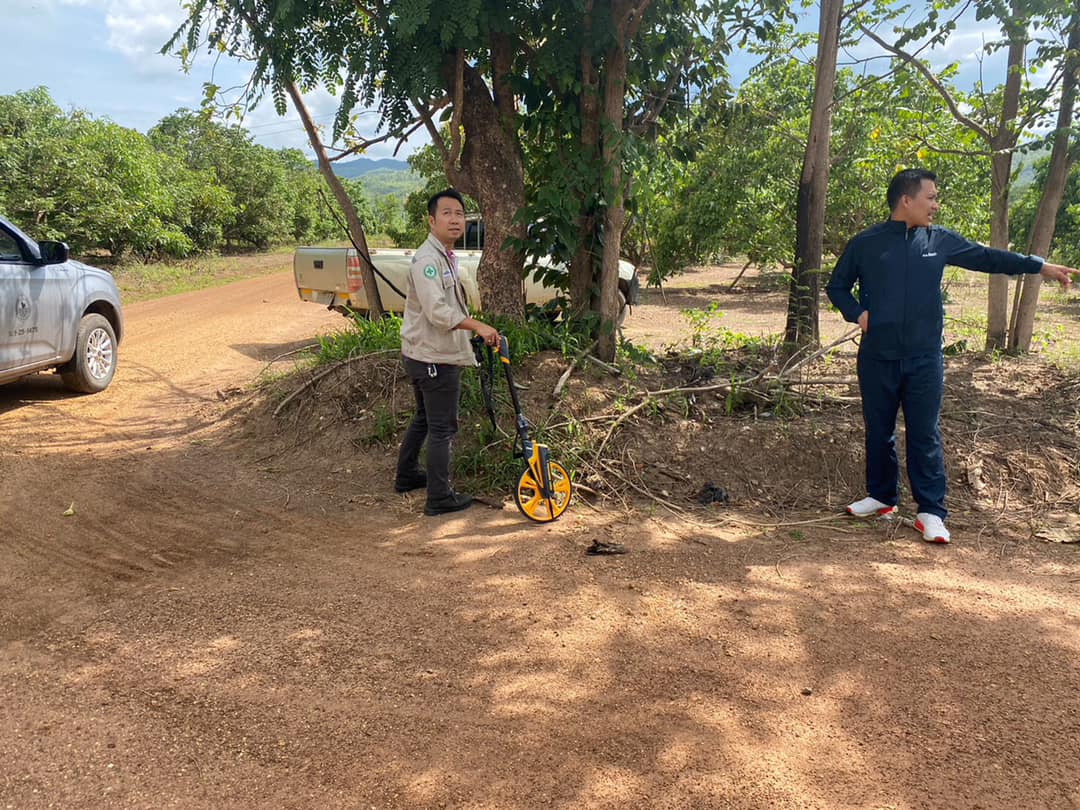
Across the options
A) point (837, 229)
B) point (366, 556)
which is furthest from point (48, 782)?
point (837, 229)

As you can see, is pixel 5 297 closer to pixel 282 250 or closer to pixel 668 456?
pixel 668 456

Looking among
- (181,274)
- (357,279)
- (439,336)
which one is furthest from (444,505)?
(181,274)

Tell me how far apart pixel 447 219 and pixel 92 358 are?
4.91 metres

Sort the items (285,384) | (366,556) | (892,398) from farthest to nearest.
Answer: (285,384)
(892,398)
(366,556)

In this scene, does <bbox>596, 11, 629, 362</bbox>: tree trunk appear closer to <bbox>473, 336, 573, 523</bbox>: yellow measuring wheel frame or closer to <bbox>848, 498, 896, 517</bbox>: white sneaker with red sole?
<bbox>473, 336, 573, 523</bbox>: yellow measuring wheel frame

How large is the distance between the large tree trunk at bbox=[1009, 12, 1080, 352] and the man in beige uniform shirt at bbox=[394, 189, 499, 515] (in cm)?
544

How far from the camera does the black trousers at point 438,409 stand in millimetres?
4578

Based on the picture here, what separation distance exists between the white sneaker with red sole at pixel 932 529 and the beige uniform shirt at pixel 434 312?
2.82m

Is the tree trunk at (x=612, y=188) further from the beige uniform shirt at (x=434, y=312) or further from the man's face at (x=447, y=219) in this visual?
the beige uniform shirt at (x=434, y=312)

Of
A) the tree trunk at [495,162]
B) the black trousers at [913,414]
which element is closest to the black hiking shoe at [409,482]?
the tree trunk at [495,162]

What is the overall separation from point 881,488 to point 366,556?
3.14 m

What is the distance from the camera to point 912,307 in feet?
13.9

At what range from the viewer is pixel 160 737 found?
102 inches

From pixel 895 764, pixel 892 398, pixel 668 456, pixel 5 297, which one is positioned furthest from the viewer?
pixel 5 297
